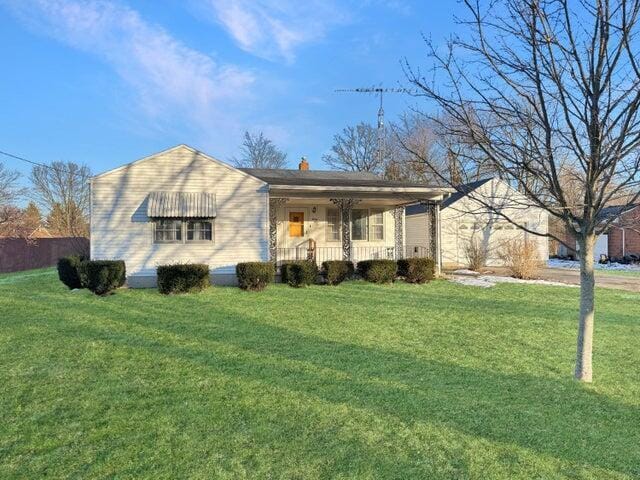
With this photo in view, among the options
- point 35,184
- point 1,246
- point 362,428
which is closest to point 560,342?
point 362,428

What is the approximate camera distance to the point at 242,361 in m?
5.93

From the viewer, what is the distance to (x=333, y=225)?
1736cm

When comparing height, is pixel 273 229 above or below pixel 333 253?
above

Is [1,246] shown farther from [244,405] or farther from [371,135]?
[371,135]

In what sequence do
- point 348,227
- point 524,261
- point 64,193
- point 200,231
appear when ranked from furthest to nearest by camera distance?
point 64,193 < point 524,261 < point 348,227 < point 200,231

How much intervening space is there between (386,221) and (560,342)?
10946 mm

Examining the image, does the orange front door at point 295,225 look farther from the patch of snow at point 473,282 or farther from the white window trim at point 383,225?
the patch of snow at point 473,282

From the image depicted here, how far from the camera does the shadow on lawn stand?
3.80 meters

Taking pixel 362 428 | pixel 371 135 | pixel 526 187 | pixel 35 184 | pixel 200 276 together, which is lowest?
pixel 362 428

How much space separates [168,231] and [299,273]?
163 inches

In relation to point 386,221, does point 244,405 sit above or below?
below

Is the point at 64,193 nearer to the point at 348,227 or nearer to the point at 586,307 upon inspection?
the point at 348,227

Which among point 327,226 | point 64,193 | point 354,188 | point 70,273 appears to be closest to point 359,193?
point 354,188

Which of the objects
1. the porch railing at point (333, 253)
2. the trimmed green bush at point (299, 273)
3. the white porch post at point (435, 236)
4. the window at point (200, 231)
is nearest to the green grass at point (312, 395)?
the trimmed green bush at point (299, 273)
